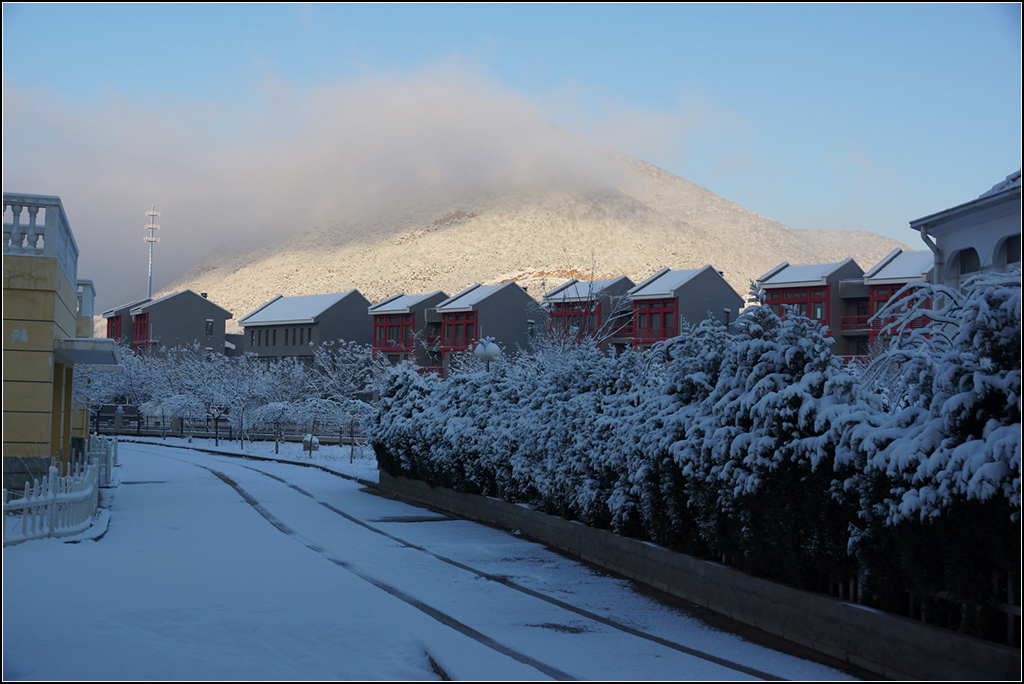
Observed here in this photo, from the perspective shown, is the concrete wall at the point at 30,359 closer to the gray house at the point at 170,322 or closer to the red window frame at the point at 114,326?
the gray house at the point at 170,322

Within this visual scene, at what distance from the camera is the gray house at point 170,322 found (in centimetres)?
8712

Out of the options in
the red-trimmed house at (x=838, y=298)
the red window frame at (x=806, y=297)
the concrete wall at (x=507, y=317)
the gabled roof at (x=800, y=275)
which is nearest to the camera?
the red-trimmed house at (x=838, y=298)

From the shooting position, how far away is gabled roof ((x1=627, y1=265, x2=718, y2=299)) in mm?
66062

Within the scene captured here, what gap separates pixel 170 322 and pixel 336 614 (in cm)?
8295

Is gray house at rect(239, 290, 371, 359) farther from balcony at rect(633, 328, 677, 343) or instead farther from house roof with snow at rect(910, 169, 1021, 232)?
house roof with snow at rect(910, 169, 1021, 232)

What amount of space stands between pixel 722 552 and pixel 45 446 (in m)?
12.1

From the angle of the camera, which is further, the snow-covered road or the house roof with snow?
the house roof with snow

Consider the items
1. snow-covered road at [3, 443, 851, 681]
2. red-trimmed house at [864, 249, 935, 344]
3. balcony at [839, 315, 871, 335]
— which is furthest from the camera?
balcony at [839, 315, 871, 335]

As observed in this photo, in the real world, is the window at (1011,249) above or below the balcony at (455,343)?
below

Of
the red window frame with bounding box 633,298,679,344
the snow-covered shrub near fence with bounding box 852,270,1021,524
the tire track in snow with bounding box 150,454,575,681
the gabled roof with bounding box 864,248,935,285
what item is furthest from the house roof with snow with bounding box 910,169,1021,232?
the red window frame with bounding box 633,298,679,344

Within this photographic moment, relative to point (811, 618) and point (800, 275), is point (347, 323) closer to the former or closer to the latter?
point (800, 275)

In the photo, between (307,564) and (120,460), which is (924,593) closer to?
(307,564)

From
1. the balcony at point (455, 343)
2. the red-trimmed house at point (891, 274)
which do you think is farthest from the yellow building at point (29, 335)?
the balcony at point (455, 343)

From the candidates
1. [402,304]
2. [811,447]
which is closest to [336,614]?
[811,447]
